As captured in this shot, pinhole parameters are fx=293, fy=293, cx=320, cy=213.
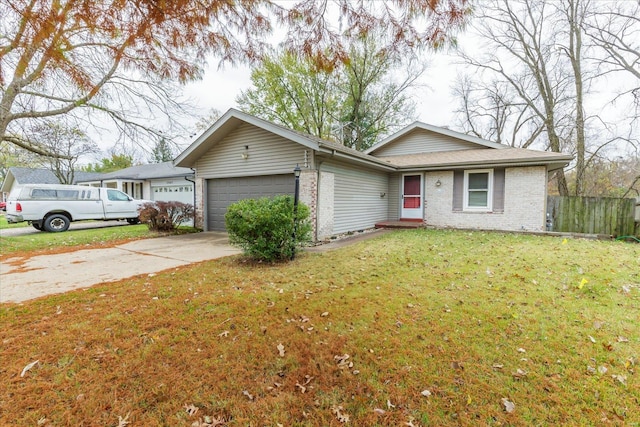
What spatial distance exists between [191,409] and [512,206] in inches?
436

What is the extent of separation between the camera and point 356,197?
1009 centimetres

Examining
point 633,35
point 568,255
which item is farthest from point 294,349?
point 633,35

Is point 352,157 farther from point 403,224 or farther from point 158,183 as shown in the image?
point 158,183

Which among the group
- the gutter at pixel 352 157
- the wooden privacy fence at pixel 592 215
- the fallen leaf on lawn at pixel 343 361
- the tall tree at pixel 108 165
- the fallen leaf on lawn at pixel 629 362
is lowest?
the fallen leaf on lawn at pixel 343 361

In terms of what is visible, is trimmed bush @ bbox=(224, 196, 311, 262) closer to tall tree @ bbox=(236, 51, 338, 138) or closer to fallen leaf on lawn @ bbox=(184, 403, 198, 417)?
fallen leaf on lawn @ bbox=(184, 403, 198, 417)

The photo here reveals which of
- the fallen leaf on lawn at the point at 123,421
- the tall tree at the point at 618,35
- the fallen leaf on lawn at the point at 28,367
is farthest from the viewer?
the tall tree at the point at 618,35

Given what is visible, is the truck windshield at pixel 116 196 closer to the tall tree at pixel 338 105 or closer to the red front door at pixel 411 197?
the tall tree at pixel 338 105

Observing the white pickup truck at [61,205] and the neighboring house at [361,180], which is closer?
the neighboring house at [361,180]

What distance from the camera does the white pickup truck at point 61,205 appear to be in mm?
10461

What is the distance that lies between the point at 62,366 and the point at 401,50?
4.55 metres

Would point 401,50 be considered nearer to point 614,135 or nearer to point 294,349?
point 294,349

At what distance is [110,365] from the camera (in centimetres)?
250

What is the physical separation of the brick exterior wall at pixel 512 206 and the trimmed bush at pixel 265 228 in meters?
7.20

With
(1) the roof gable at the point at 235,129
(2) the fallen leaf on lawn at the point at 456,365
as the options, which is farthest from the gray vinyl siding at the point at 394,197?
(2) the fallen leaf on lawn at the point at 456,365
